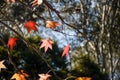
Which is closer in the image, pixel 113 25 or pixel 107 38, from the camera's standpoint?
pixel 107 38

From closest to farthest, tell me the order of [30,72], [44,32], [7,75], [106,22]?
[7,75] < [30,72] < [106,22] < [44,32]

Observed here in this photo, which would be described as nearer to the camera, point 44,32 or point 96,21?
point 96,21

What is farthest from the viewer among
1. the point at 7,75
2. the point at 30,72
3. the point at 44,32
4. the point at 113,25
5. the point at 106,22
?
the point at 44,32

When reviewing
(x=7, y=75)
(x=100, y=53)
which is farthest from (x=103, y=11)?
(x=7, y=75)

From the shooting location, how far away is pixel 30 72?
5891mm

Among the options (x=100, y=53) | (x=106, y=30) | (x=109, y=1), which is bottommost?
(x=100, y=53)

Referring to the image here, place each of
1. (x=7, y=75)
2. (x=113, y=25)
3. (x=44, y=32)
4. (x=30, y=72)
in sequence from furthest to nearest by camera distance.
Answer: (x=44, y=32), (x=113, y=25), (x=30, y=72), (x=7, y=75)

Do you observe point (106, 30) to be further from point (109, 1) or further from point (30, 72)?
point (30, 72)

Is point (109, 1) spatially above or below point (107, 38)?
above

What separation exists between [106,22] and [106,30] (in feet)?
0.99

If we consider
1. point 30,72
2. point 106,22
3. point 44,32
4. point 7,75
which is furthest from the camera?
point 44,32

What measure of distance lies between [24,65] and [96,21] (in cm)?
729

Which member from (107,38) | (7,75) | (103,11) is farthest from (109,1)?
(7,75)

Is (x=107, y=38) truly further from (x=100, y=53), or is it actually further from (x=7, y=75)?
(x=7, y=75)
